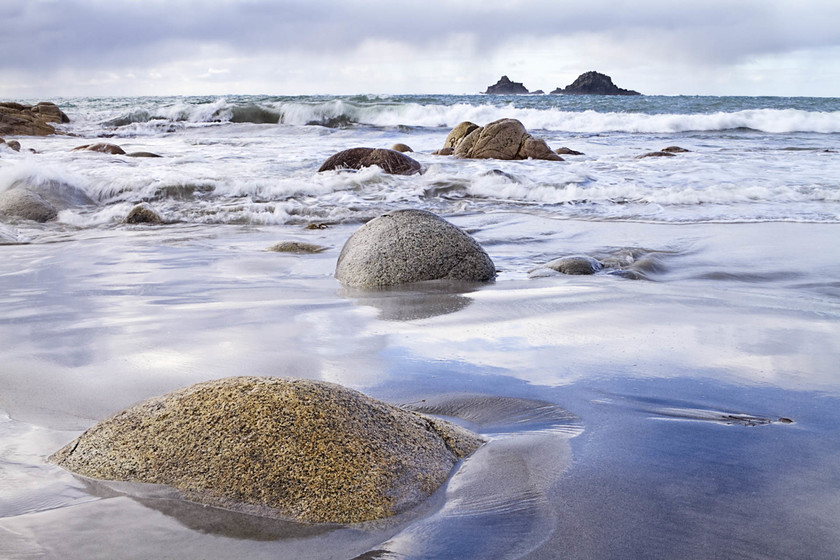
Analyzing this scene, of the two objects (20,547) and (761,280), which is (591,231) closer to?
(761,280)

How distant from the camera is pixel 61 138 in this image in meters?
22.8

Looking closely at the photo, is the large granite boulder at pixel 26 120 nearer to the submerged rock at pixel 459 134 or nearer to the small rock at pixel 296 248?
the submerged rock at pixel 459 134

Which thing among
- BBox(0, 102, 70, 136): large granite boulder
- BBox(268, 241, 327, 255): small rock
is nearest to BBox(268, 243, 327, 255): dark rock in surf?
BBox(268, 241, 327, 255): small rock

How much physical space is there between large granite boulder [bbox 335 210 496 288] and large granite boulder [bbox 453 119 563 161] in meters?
9.36

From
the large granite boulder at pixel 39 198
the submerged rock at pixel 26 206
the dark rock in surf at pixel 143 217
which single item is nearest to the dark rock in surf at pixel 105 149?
the large granite boulder at pixel 39 198

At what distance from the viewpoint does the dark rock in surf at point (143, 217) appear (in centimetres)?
800

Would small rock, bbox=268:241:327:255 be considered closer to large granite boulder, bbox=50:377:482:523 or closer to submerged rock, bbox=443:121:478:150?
large granite boulder, bbox=50:377:482:523

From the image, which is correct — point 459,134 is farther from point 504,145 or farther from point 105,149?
point 105,149

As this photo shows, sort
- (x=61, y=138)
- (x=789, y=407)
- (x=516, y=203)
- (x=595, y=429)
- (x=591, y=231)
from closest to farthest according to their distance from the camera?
1. (x=595, y=429)
2. (x=789, y=407)
3. (x=591, y=231)
4. (x=516, y=203)
5. (x=61, y=138)

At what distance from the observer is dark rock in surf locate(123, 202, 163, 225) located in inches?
315

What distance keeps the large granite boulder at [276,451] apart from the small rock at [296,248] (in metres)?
3.93

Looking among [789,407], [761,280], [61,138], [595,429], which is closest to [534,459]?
[595,429]

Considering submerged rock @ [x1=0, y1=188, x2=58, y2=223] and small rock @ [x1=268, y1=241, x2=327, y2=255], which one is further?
submerged rock @ [x1=0, y1=188, x2=58, y2=223]

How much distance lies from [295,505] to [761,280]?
407 centimetres
